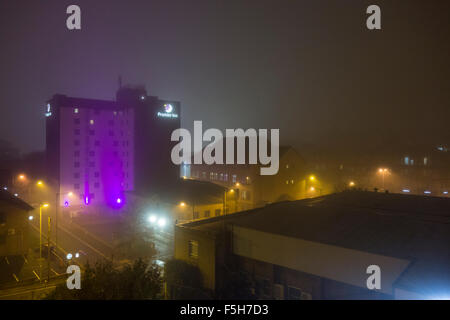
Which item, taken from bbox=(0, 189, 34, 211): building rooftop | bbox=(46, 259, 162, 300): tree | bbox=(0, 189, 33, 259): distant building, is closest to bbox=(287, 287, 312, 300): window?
bbox=(46, 259, 162, 300): tree

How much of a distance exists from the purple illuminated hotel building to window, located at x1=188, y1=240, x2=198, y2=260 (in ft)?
96.5

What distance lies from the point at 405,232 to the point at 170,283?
451 inches

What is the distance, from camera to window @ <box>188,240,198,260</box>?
55.0 feet

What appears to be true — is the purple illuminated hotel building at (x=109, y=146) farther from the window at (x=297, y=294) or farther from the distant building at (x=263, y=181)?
the window at (x=297, y=294)

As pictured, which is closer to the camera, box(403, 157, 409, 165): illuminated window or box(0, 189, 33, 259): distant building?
box(0, 189, 33, 259): distant building

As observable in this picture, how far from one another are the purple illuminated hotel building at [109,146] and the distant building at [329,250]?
3040 cm

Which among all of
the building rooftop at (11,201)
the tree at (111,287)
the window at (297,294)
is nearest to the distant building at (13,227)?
the building rooftop at (11,201)

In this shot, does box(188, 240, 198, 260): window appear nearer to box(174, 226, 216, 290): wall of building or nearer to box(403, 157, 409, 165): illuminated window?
box(174, 226, 216, 290): wall of building

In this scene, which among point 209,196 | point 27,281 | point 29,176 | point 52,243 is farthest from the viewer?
point 29,176

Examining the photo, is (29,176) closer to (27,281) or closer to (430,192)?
(27,281)

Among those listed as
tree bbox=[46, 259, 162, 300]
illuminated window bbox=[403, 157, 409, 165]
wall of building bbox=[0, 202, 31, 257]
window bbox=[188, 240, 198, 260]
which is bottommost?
wall of building bbox=[0, 202, 31, 257]

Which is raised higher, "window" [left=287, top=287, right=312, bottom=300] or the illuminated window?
the illuminated window

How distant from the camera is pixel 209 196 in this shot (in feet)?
122
